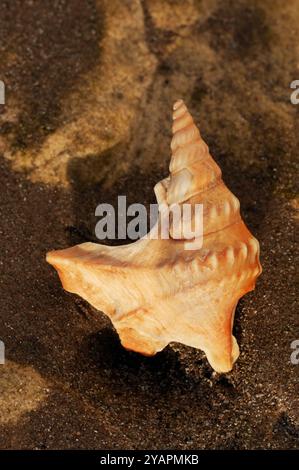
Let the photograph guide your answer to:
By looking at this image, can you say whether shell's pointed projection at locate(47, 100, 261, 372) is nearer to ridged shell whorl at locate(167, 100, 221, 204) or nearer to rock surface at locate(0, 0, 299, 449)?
ridged shell whorl at locate(167, 100, 221, 204)

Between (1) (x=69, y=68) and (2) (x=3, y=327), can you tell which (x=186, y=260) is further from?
(1) (x=69, y=68)

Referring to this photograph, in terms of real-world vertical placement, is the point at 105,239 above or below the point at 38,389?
above

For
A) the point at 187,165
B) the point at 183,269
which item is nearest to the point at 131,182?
the point at 187,165

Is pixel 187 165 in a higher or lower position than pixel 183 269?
higher

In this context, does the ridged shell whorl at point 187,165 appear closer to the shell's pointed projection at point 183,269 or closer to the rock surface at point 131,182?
the shell's pointed projection at point 183,269

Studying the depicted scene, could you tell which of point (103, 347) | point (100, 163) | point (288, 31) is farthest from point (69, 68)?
point (103, 347)

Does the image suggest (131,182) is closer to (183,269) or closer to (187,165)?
(187,165)

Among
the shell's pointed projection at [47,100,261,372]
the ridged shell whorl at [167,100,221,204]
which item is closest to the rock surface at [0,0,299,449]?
the shell's pointed projection at [47,100,261,372]
